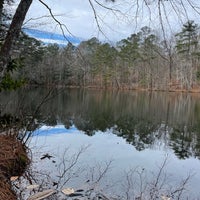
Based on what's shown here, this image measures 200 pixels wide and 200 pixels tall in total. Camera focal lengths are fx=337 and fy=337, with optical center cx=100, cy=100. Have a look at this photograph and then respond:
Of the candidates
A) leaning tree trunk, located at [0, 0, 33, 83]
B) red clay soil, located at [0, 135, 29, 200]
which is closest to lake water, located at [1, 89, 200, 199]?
red clay soil, located at [0, 135, 29, 200]

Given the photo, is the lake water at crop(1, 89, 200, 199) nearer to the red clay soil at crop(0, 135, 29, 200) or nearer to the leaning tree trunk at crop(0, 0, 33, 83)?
the red clay soil at crop(0, 135, 29, 200)

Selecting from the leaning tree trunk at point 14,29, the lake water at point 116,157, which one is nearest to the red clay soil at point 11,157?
the lake water at point 116,157

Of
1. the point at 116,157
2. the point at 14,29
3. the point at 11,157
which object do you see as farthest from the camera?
the point at 116,157

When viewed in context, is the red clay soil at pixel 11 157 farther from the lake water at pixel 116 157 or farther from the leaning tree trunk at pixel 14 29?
the leaning tree trunk at pixel 14 29

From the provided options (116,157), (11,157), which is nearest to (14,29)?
(11,157)

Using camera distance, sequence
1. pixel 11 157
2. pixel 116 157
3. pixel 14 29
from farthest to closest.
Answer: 1. pixel 116 157
2. pixel 11 157
3. pixel 14 29

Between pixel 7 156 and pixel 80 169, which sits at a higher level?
pixel 7 156

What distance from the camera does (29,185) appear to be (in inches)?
255

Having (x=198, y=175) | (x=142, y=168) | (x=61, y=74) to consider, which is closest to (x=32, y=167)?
(x=142, y=168)

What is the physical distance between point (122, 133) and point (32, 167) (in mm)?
8100

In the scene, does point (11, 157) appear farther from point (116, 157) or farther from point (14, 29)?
point (116, 157)

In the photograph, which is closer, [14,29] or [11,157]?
[14,29]

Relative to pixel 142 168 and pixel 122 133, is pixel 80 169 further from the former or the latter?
pixel 122 133

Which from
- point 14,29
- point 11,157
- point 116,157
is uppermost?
point 14,29
